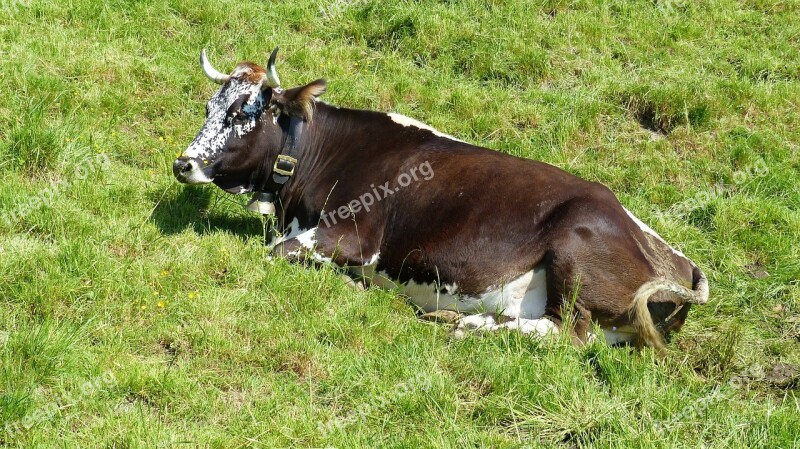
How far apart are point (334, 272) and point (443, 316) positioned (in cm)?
100

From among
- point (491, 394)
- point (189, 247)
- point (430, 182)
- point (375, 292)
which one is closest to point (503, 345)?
point (491, 394)

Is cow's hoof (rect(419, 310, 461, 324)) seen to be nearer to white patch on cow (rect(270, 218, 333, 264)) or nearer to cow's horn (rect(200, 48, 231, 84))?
white patch on cow (rect(270, 218, 333, 264))

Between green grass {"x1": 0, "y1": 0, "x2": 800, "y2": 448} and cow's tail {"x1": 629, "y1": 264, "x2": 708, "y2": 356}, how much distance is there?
0.82ft

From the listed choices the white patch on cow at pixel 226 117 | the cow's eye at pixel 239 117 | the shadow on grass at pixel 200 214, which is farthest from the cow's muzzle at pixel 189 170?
the cow's eye at pixel 239 117

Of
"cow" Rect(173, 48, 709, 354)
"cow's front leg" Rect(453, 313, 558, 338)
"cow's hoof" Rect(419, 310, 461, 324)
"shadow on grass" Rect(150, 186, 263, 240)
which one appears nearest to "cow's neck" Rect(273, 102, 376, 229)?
"cow" Rect(173, 48, 709, 354)

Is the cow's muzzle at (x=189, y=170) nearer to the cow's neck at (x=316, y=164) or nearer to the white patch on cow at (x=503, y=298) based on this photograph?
the cow's neck at (x=316, y=164)

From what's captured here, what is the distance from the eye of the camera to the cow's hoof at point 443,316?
6.60 metres

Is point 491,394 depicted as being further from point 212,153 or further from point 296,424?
point 212,153

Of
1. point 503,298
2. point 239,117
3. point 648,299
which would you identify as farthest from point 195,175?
point 648,299

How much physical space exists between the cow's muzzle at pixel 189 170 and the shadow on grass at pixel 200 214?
355 mm

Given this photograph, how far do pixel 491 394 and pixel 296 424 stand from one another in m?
1.19

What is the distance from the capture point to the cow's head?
294 inches

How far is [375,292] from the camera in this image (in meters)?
6.79

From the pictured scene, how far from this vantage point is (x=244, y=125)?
7.57 m
